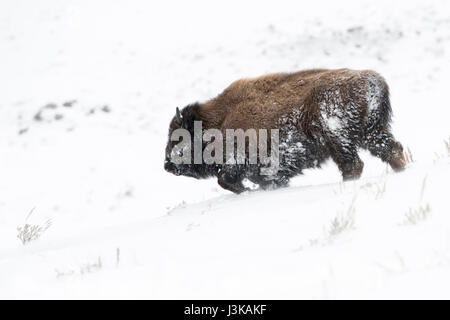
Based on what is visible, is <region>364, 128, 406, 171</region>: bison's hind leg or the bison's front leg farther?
the bison's front leg

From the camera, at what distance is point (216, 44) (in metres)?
13.8

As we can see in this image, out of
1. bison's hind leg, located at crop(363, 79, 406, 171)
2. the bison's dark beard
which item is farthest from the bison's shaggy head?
bison's hind leg, located at crop(363, 79, 406, 171)

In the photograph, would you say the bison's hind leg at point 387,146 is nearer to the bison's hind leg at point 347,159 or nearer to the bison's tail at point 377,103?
the bison's tail at point 377,103

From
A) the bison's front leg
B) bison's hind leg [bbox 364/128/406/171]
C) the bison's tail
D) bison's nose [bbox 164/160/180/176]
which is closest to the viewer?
the bison's tail

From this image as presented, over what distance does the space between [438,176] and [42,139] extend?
30.6 feet

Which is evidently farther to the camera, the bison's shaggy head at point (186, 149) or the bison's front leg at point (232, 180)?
the bison's shaggy head at point (186, 149)

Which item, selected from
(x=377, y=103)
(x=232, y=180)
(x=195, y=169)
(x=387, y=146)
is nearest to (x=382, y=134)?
(x=387, y=146)

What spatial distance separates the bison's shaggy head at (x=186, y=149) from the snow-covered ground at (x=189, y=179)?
65 centimetres

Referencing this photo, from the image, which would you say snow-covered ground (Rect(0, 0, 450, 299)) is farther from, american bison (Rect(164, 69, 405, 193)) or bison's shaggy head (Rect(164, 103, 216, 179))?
bison's shaggy head (Rect(164, 103, 216, 179))

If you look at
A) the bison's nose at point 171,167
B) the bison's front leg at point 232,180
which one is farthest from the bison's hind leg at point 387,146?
the bison's nose at point 171,167

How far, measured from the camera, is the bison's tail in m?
5.00

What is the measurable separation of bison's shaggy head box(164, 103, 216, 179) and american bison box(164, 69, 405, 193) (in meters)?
0.08

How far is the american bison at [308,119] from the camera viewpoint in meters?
5.05

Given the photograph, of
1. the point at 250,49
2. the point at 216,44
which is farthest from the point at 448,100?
the point at 216,44
